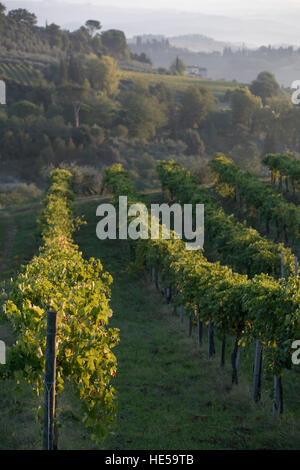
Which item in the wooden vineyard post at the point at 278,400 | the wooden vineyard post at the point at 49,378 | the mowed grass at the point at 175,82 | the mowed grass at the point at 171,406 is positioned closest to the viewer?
the wooden vineyard post at the point at 49,378

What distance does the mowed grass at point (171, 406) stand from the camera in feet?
36.6

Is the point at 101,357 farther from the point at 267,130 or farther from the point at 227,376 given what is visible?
the point at 267,130

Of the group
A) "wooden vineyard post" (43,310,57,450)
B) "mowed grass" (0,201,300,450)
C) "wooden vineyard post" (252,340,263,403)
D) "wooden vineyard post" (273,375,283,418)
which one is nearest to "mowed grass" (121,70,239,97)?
"mowed grass" (0,201,300,450)

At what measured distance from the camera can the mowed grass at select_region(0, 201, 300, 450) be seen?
11141 mm

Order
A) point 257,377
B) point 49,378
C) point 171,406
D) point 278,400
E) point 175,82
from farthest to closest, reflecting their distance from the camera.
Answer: point 175,82 < point 257,377 < point 171,406 < point 278,400 < point 49,378

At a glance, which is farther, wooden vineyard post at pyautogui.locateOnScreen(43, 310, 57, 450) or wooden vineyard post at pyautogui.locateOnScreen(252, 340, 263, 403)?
wooden vineyard post at pyautogui.locateOnScreen(252, 340, 263, 403)

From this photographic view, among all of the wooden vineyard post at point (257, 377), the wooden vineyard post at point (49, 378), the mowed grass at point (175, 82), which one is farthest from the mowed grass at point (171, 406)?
the mowed grass at point (175, 82)

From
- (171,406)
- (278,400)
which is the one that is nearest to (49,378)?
(171,406)

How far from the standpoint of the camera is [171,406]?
1319 cm

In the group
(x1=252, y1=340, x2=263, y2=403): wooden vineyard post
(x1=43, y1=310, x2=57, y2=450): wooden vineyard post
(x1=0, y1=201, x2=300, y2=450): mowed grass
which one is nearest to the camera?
(x1=43, y1=310, x2=57, y2=450): wooden vineyard post

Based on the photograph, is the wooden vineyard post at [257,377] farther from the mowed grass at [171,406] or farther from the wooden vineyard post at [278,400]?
the wooden vineyard post at [278,400]

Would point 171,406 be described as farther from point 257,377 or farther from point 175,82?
point 175,82

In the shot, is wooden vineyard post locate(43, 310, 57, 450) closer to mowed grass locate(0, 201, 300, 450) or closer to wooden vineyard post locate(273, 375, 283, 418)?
mowed grass locate(0, 201, 300, 450)

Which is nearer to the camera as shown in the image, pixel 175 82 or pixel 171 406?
pixel 171 406
